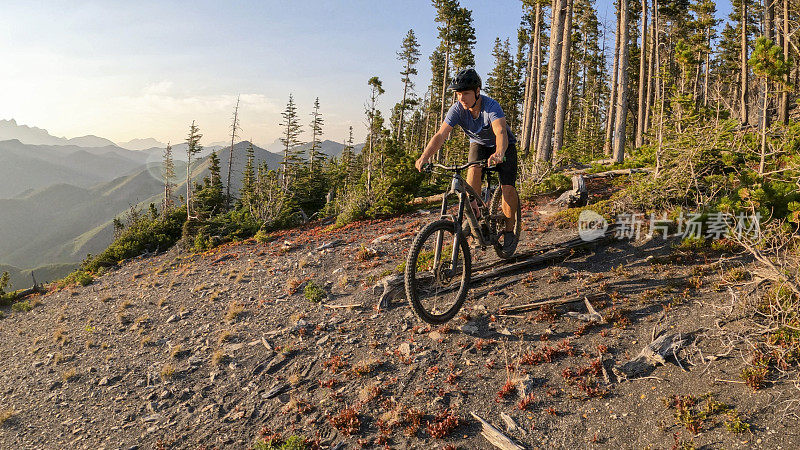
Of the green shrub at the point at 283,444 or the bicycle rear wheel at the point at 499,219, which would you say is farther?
the bicycle rear wheel at the point at 499,219

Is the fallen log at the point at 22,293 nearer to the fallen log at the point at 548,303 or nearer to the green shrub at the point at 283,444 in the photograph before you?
the green shrub at the point at 283,444

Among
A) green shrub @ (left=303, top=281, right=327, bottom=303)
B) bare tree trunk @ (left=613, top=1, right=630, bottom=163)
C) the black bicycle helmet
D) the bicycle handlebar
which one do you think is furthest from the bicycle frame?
bare tree trunk @ (left=613, top=1, right=630, bottom=163)

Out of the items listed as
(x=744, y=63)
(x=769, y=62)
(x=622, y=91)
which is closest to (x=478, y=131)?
(x=769, y=62)

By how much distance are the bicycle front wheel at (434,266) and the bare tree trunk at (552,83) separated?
513 inches

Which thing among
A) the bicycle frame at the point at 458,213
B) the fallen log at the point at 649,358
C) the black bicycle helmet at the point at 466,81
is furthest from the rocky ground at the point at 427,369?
the black bicycle helmet at the point at 466,81

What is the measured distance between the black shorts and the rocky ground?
7.24 ft

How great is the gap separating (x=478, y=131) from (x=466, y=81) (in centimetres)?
80

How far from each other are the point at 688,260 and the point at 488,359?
13.9 feet

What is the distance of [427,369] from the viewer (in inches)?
227

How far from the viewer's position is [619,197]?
9969 millimetres

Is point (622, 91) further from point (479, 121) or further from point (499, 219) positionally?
point (479, 121)

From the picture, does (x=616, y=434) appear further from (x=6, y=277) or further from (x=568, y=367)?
(x=6, y=277)

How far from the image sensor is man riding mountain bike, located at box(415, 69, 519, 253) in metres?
5.36

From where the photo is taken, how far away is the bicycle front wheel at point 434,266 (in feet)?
16.4
